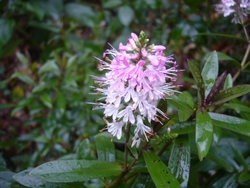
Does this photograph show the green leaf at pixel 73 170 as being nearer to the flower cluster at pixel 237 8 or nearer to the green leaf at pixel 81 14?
the flower cluster at pixel 237 8

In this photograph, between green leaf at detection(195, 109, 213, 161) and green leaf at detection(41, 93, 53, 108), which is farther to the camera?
green leaf at detection(41, 93, 53, 108)

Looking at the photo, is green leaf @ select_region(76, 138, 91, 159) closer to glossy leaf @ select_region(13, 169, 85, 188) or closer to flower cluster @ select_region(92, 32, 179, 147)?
glossy leaf @ select_region(13, 169, 85, 188)

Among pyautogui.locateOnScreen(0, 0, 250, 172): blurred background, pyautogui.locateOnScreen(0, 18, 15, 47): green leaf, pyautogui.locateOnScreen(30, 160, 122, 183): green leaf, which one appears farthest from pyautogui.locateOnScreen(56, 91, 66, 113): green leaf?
pyautogui.locateOnScreen(30, 160, 122, 183): green leaf

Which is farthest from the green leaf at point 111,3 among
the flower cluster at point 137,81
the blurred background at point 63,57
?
the flower cluster at point 137,81

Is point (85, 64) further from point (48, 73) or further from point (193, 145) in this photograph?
point (193, 145)

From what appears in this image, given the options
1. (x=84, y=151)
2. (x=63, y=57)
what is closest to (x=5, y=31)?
(x=63, y=57)

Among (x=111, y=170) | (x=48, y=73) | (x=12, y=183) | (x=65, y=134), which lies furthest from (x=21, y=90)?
(x=111, y=170)
